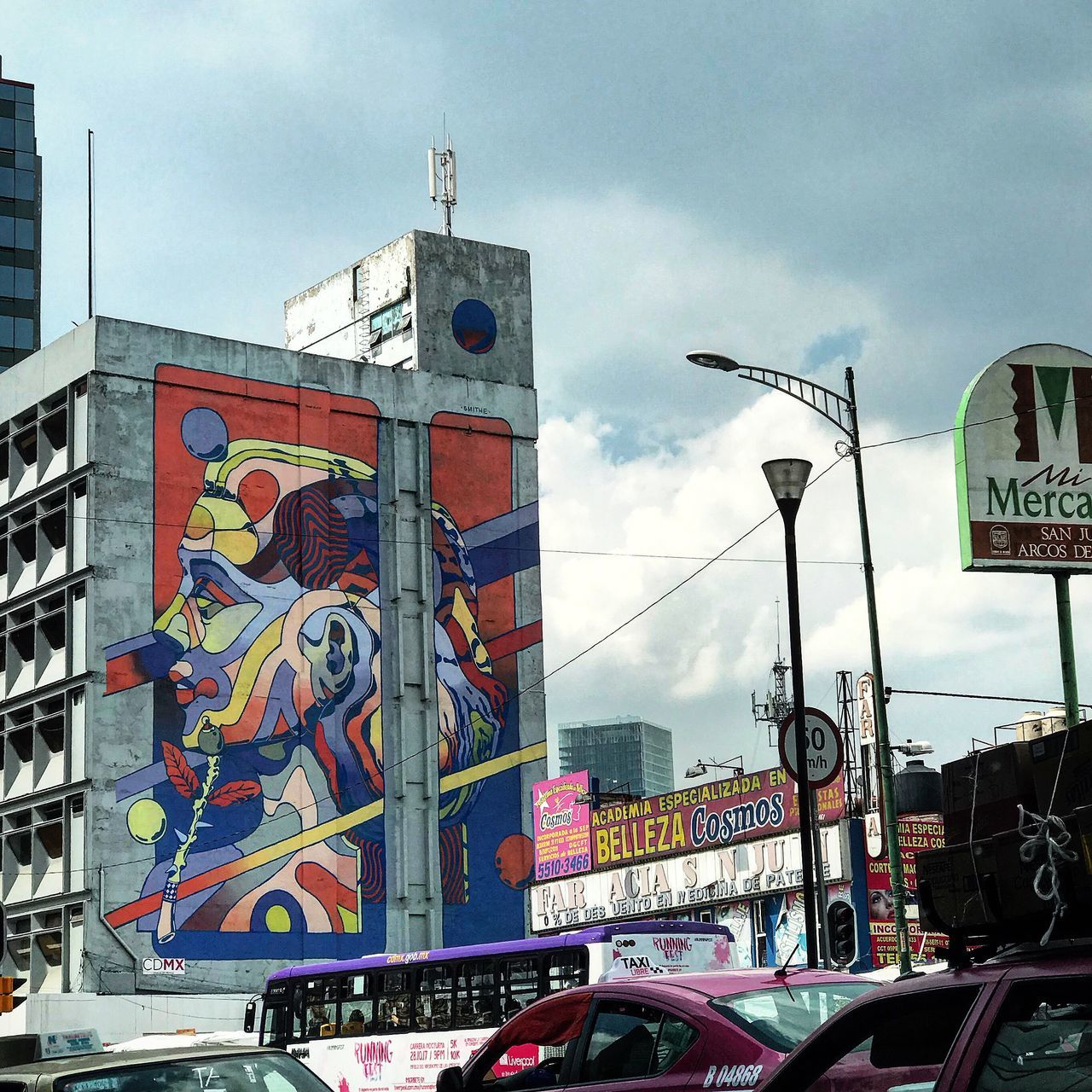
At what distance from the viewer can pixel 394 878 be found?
56.1 meters

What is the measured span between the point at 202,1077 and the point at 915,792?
34.6 meters

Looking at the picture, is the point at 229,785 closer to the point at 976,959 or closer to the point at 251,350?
the point at 251,350

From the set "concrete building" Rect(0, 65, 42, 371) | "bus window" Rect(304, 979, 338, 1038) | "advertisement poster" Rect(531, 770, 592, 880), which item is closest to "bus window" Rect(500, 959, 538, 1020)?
"bus window" Rect(304, 979, 338, 1038)

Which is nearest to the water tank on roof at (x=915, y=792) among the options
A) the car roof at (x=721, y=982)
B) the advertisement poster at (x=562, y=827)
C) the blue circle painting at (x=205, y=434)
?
the advertisement poster at (x=562, y=827)

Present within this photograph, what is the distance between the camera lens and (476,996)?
82.4 feet

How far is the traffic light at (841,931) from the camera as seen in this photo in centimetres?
2117

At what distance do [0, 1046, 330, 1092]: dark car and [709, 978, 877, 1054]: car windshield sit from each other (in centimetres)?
218

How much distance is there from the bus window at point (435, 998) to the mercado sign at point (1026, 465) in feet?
32.4

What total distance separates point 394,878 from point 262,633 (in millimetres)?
8724

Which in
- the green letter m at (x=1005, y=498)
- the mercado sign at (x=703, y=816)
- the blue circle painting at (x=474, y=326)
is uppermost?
the blue circle painting at (x=474, y=326)

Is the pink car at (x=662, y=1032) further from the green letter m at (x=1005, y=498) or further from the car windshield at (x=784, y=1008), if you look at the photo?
the green letter m at (x=1005, y=498)

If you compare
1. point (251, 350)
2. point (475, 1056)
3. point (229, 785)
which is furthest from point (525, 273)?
point (475, 1056)

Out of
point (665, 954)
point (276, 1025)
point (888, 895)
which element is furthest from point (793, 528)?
point (888, 895)

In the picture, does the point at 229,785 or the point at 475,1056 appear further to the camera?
the point at 229,785
